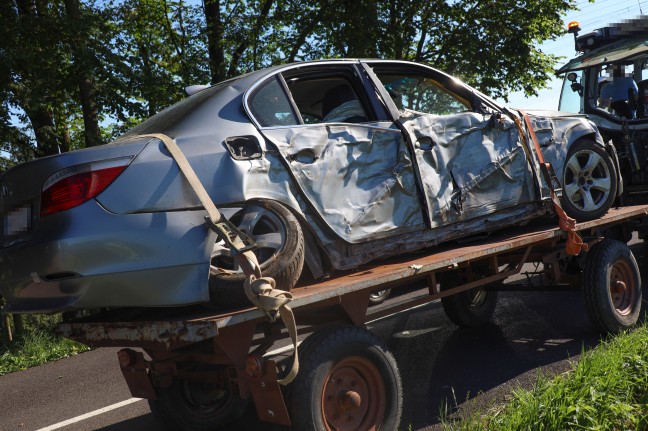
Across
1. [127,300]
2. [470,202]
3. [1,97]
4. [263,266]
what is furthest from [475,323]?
[1,97]

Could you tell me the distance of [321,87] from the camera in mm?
4875

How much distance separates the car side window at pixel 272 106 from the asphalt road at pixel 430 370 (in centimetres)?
204

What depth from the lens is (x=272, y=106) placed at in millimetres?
4219

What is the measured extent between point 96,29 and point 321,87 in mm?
8081

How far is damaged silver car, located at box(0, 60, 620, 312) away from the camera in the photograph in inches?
133

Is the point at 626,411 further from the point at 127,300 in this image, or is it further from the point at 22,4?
the point at 22,4

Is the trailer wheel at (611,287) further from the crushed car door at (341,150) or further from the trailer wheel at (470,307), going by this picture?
the crushed car door at (341,150)

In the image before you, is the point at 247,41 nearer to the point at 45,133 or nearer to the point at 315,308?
the point at 45,133

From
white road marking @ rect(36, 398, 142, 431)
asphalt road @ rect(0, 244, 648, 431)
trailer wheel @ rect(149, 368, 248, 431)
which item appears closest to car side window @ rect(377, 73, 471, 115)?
asphalt road @ rect(0, 244, 648, 431)

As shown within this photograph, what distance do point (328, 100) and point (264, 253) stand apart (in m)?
1.67

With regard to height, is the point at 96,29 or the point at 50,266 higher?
the point at 96,29

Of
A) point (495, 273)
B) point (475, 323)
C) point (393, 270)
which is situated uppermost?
point (393, 270)

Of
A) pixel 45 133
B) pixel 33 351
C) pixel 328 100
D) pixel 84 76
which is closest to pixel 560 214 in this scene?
pixel 328 100

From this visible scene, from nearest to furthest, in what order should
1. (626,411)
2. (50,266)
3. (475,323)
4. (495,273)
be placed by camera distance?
(50,266)
(626,411)
(495,273)
(475,323)
